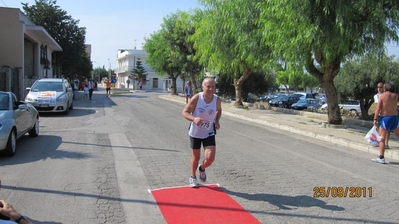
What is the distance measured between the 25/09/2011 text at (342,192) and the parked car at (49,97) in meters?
13.1

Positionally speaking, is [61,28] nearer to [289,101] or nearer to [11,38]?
[11,38]

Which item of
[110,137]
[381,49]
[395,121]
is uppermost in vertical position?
[381,49]

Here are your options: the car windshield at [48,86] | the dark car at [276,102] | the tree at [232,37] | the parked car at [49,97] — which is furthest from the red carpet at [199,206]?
the dark car at [276,102]

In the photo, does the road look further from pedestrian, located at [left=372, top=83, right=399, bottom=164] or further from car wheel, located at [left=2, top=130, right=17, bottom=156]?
pedestrian, located at [left=372, top=83, right=399, bottom=164]

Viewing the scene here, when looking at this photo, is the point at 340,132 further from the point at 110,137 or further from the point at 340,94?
the point at 340,94

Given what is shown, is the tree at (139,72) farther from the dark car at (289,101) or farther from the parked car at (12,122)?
the parked car at (12,122)

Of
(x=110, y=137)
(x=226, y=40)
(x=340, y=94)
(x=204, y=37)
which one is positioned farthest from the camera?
(x=340, y=94)

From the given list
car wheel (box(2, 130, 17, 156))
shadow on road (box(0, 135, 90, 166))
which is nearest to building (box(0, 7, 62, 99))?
shadow on road (box(0, 135, 90, 166))

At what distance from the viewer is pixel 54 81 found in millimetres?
17594

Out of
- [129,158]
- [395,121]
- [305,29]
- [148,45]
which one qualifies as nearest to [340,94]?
[305,29]

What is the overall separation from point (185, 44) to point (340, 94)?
541 inches

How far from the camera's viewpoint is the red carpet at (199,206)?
4.54 metres

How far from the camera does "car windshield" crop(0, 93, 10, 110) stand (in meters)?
8.45

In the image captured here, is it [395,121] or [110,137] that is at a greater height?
[395,121]
